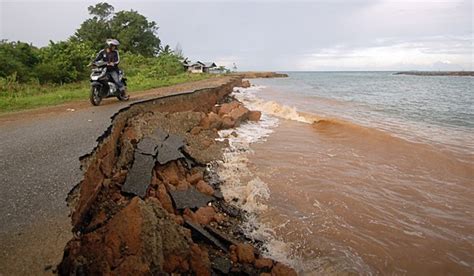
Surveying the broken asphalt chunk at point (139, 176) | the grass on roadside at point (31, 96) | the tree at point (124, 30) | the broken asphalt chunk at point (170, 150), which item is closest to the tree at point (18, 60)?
the grass on roadside at point (31, 96)

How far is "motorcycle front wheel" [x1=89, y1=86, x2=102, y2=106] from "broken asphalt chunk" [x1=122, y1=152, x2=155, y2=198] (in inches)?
177

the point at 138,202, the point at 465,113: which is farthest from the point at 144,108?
the point at 465,113

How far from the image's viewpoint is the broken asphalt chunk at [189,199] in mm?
4762

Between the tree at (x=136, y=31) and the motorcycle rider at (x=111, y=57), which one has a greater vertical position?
the tree at (x=136, y=31)

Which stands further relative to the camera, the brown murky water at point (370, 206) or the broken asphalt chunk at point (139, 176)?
the broken asphalt chunk at point (139, 176)

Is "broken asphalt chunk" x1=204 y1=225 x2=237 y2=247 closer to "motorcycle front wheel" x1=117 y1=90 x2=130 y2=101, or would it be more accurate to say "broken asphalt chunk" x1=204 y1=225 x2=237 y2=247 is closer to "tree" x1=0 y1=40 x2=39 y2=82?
"motorcycle front wheel" x1=117 y1=90 x2=130 y2=101

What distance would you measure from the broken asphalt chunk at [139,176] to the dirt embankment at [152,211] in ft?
0.05

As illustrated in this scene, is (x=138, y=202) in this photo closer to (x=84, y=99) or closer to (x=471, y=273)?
(x=471, y=273)

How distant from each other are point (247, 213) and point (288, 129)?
24.9 ft

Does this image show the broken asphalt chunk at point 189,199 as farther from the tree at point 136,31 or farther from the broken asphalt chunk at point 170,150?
the tree at point 136,31

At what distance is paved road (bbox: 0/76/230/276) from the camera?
265 centimetres

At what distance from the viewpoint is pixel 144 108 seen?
29.6 ft

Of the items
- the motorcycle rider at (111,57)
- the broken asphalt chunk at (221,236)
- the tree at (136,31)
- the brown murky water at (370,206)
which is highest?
the tree at (136,31)

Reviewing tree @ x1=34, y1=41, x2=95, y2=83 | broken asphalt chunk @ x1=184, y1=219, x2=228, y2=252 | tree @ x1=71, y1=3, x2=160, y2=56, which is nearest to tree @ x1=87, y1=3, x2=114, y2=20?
tree @ x1=71, y1=3, x2=160, y2=56
